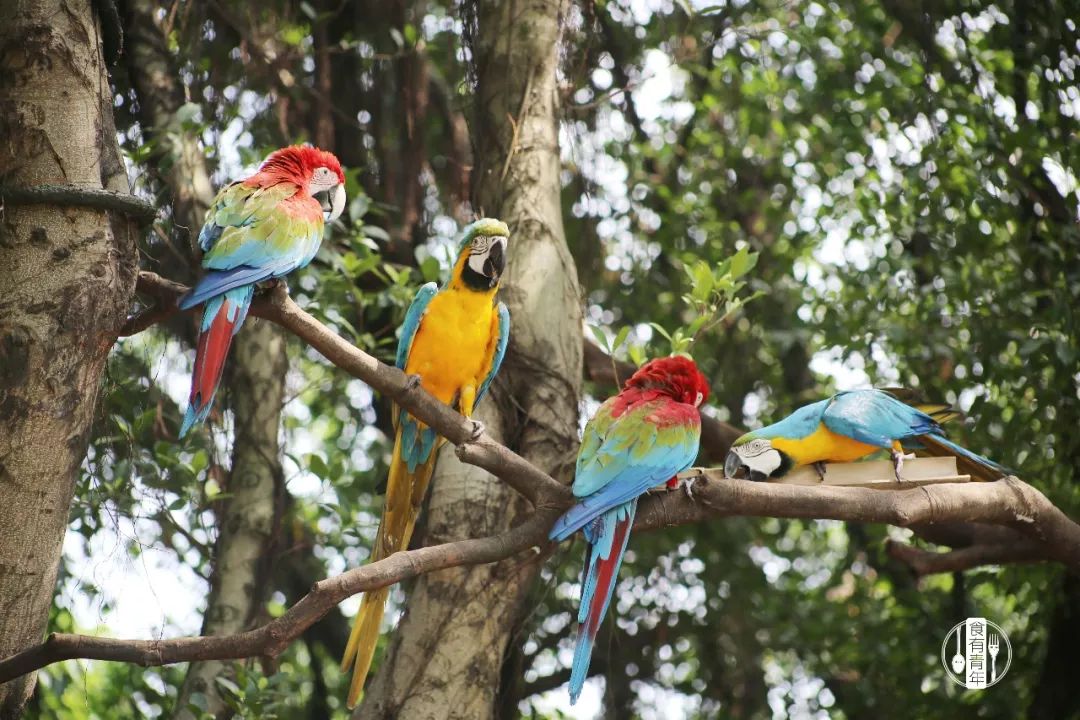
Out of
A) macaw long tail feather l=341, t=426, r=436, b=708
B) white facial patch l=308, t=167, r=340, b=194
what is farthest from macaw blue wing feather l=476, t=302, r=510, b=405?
white facial patch l=308, t=167, r=340, b=194

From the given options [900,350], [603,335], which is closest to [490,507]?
[603,335]

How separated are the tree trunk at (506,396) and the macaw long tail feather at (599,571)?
63 cm

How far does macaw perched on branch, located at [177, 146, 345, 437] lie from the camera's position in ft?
7.00

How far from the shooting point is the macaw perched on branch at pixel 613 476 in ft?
7.64

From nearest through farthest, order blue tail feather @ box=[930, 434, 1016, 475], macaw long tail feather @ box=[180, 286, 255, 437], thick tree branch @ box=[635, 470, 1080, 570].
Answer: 1. macaw long tail feather @ box=[180, 286, 255, 437]
2. thick tree branch @ box=[635, 470, 1080, 570]
3. blue tail feather @ box=[930, 434, 1016, 475]

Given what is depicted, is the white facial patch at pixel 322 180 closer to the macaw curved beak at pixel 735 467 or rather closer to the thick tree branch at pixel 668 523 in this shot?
the thick tree branch at pixel 668 523

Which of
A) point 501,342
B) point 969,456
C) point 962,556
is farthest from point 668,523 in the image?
point 962,556

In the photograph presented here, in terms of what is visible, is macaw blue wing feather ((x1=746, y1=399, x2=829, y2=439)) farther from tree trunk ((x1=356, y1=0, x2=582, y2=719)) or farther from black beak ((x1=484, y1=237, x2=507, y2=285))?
black beak ((x1=484, y1=237, x2=507, y2=285))

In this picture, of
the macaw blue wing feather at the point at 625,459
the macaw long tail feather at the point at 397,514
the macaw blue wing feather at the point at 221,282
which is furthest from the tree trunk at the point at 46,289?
the macaw blue wing feather at the point at 625,459

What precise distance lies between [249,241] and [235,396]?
1.60m

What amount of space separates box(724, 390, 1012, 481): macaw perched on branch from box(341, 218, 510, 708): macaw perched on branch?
748 mm

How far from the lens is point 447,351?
289cm

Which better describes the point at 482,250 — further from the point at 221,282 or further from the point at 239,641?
the point at 239,641

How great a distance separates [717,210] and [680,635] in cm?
204
